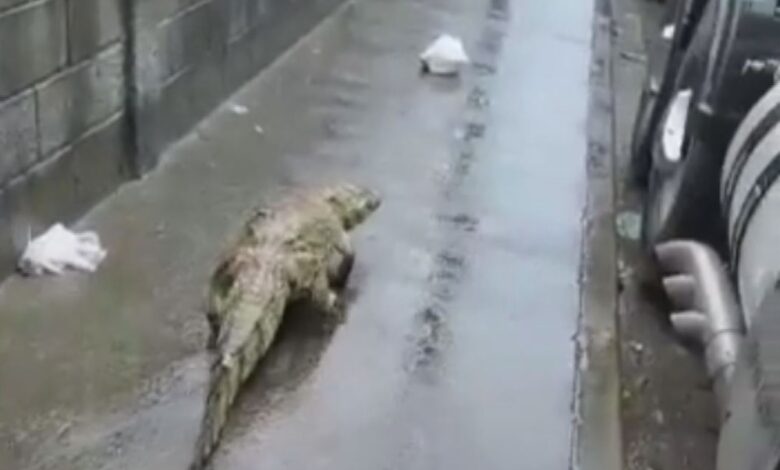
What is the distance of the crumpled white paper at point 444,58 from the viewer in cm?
639

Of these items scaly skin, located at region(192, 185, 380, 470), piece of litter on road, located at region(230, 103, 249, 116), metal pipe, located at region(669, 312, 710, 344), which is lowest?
piece of litter on road, located at region(230, 103, 249, 116)

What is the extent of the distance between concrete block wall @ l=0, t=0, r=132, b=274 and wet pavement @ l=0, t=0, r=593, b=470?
137 millimetres

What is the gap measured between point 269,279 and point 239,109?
2228 millimetres

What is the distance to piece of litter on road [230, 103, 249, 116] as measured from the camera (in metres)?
5.26

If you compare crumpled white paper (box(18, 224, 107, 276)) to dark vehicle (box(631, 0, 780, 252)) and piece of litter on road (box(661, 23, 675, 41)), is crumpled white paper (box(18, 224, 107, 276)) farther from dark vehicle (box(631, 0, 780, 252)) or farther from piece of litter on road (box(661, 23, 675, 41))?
piece of litter on road (box(661, 23, 675, 41))

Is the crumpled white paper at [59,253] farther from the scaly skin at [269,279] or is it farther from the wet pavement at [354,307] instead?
the scaly skin at [269,279]

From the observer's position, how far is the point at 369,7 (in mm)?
8023

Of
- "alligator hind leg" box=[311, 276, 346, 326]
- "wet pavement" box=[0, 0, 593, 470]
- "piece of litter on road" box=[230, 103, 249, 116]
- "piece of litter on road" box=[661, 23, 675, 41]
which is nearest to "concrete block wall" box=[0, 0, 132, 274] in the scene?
"wet pavement" box=[0, 0, 593, 470]

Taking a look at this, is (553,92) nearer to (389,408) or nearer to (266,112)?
(266,112)

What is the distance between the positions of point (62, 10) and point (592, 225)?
1.94 meters

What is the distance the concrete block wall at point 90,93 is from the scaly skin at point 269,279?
0.68 m

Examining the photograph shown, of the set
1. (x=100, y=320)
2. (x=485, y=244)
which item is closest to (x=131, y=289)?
(x=100, y=320)

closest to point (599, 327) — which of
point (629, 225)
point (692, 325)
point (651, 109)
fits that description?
point (692, 325)

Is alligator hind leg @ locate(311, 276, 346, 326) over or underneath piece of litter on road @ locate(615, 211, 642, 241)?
over
